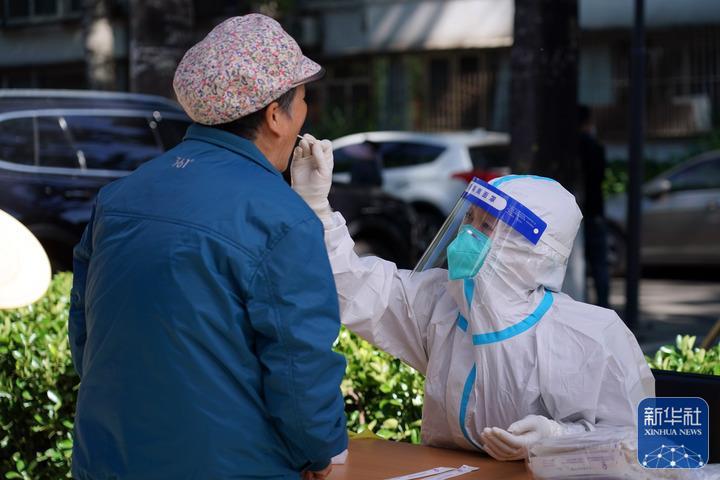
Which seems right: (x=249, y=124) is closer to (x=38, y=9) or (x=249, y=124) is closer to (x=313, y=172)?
(x=313, y=172)

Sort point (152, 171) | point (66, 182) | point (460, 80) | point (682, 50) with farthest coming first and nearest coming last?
point (460, 80), point (682, 50), point (66, 182), point (152, 171)

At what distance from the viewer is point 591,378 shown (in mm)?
2840

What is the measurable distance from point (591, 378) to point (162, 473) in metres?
1.03

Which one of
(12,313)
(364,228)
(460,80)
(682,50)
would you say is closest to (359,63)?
(460,80)

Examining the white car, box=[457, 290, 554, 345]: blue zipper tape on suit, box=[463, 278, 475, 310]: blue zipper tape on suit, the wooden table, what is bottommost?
the white car

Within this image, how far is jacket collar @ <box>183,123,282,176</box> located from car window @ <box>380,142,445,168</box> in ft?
42.6

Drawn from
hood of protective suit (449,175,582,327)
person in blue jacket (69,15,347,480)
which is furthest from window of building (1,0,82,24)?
person in blue jacket (69,15,347,480)

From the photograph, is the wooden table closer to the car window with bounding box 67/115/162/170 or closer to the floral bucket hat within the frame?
the floral bucket hat

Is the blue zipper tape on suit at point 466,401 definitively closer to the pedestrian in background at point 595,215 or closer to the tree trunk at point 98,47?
the pedestrian in background at point 595,215

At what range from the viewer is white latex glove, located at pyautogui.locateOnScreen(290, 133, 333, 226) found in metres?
3.13

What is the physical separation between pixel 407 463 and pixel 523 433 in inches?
13.5

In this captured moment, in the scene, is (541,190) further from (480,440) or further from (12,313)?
(12,313)

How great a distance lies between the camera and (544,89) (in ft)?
26.6

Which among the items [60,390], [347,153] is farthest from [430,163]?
[60,390]
